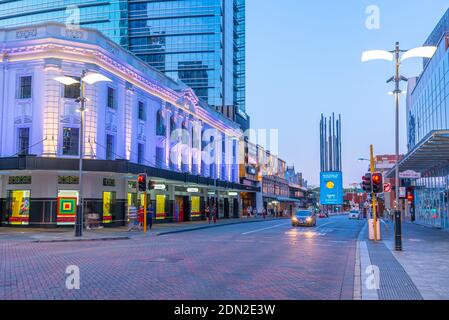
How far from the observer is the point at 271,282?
1092cm

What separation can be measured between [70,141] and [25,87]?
5.07 m

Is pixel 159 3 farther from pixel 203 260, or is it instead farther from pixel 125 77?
pixel 203 260

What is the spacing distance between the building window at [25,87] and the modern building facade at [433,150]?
25.5 metres

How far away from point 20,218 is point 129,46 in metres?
78.5

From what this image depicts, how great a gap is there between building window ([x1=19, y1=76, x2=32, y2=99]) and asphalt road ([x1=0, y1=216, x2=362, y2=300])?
17.6 meters

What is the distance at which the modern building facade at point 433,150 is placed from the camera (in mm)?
30078

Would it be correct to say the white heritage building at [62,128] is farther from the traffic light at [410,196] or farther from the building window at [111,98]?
the traffic light at [410,196]

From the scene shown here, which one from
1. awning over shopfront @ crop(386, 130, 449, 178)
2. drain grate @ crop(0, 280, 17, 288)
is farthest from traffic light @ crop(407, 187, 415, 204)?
drain grate @ crop(0, 280, 17, 288)

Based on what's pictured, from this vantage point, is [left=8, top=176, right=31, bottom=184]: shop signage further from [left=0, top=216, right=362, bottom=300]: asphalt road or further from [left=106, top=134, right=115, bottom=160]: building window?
[left=0, top=216, right=362, bottom=300]: asphalt road

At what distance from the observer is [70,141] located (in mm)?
33094

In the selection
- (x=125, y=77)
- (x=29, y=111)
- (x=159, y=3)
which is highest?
(x=159, y=3)

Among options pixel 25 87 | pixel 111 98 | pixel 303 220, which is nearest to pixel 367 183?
pixel 303 220

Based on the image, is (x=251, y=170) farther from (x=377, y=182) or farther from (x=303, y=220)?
(x=377, y=182)

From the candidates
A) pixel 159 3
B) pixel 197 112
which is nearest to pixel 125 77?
pixel 197 112
